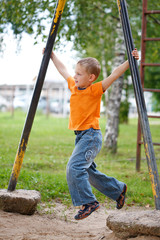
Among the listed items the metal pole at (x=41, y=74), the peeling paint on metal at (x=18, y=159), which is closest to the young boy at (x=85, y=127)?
the metal pole at (x=41, y=74)

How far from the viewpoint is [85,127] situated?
10.5 feet

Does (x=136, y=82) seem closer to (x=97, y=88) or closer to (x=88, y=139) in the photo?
(x=97, y=88)

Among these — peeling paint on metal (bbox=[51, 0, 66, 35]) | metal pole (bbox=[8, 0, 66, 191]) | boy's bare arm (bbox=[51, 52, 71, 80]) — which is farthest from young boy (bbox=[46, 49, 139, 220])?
peeling paint on metal (bbox=[51, 0, 66, 35])

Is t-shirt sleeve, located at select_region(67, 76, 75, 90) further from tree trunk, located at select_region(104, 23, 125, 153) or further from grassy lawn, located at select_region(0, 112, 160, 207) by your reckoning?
tree trunk, located at select_region(104, 23, 125, 153)

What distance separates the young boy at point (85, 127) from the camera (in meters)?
3.10

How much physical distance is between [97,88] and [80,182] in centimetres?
89

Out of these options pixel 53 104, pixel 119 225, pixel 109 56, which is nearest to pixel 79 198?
pixel 119 225

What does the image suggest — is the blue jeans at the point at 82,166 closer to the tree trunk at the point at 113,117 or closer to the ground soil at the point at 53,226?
the ground soil at the point at 53,226

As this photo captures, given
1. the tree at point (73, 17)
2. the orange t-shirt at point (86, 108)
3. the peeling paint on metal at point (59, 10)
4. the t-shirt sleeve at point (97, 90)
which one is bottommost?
the orange t-shirt at point (86, 108)

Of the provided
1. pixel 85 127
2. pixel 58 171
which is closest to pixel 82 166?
pixel 85 127

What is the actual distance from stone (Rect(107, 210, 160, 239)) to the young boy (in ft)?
0.87

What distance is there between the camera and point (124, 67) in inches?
126

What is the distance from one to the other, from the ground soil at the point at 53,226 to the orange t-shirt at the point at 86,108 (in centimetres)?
87

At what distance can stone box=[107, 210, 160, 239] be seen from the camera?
272 centimetres
